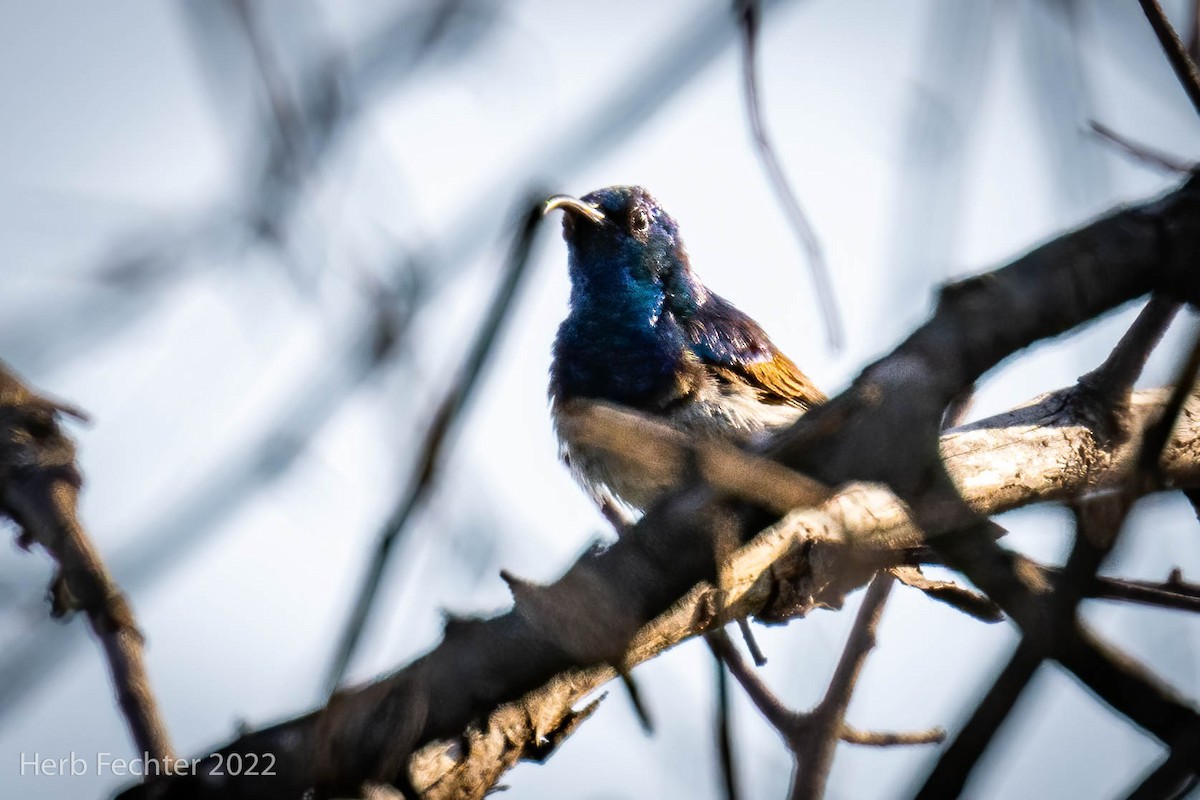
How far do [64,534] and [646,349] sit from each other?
118 inches

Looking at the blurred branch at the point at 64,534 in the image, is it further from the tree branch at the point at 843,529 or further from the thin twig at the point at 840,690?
the thin twig at the point at 840,690

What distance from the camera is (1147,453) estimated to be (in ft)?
4.69

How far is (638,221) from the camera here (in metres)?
5.68

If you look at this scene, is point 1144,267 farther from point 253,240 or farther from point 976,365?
point 253,240

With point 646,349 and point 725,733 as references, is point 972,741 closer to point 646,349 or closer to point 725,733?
point 725,733

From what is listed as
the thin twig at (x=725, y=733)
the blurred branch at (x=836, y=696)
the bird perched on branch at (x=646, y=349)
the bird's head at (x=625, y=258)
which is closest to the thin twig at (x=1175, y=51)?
the thin twig at (x=725, y=733)

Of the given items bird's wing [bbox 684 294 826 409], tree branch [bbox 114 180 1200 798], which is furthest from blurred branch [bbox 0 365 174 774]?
bird's wing [bbox 684 294 826 409]

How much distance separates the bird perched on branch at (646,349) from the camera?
484 cm

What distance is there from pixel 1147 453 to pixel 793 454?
39.0 inches

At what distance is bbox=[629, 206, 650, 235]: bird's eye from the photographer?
5.65 metres

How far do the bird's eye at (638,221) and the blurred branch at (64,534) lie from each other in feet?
10.3

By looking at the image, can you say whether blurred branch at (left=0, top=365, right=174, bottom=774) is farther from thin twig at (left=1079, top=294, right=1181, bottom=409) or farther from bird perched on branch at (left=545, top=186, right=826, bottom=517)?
thin twig at (left=1079, top=294, right=1181, bottom=409)

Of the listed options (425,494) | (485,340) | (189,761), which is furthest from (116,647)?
(485,340)

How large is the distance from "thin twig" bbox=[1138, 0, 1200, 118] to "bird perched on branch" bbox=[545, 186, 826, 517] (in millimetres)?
2627
